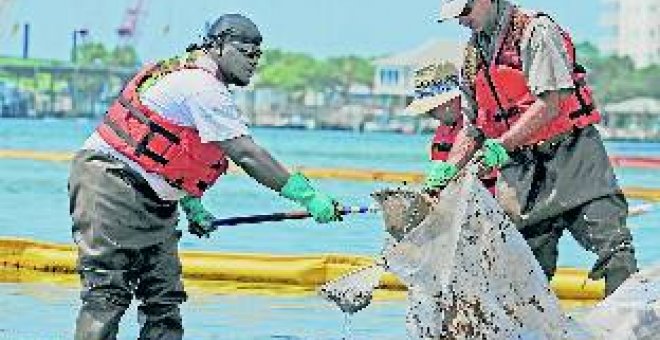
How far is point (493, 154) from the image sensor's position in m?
8.62

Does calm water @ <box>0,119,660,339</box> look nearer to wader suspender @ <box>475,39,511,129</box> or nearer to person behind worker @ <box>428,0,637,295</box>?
person behind worker @ <box>428,0,637,295</box>

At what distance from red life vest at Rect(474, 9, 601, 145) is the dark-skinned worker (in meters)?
1.15

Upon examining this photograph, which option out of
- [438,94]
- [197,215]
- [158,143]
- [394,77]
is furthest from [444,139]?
[394,77]

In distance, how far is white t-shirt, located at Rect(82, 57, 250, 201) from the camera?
8.00 m

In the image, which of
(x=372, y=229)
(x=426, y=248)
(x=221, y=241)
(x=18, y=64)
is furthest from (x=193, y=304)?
(x=18, y=64)

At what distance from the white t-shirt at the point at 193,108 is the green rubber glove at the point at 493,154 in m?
1.09

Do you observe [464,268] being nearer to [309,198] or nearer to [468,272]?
[468,272]

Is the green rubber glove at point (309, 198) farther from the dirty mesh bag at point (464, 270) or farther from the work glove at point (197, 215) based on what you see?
the work glove at point (197, 215)

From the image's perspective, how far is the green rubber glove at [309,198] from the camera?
807 centimetres

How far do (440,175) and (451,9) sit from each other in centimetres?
68

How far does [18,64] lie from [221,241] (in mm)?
177751

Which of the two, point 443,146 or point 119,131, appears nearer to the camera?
point 119,131

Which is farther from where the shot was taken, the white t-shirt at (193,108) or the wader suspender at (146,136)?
the wader suspender at (146,136)

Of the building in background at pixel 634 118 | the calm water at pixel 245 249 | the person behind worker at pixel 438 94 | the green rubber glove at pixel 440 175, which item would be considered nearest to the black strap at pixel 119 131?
the green rubber glove at pixel 440 175
